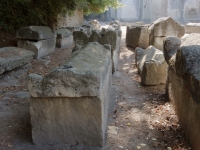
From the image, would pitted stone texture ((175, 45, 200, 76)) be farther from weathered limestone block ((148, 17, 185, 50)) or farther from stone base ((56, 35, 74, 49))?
stone base ((56, 35, 74, 49))

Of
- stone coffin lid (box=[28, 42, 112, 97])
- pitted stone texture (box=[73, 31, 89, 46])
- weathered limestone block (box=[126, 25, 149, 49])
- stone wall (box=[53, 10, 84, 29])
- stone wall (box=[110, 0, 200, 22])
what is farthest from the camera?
stone wall (box=[110, 0, 200, 22])

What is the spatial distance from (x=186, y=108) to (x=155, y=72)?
2126 mm

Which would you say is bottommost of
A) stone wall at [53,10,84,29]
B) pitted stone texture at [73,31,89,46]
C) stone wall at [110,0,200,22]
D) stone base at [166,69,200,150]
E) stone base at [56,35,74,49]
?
stone base at [166,69,200,150]

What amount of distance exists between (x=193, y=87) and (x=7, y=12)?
7055 millimetres

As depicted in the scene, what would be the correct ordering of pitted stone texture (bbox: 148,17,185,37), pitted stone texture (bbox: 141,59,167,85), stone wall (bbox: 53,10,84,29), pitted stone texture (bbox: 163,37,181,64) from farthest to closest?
stone wall (bbox: 53,10,84,29)
pitted stone texture (bbox: 148,17,185,37)
pitted stone texture (bbox: 141,59,167,85)
pitted stone texture (bbox: 163,37,181,64)

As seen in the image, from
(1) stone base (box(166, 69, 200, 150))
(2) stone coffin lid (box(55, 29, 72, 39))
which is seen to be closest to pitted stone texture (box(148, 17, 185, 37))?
(2) stone coffin lid (box(55, 29, 72, 39))

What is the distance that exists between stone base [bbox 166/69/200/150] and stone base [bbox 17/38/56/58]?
14.4 ft

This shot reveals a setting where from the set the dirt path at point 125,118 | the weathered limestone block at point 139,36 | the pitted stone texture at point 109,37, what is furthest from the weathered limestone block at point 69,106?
the weathered limestone block at point 139,36

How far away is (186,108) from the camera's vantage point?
283cm

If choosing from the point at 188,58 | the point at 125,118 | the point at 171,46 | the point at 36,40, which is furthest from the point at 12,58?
the point at 188,58

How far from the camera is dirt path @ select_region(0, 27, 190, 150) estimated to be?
2.78 metres

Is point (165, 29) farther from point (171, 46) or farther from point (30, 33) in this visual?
point (30, 33)

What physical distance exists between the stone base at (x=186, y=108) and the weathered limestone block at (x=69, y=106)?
1.03 metres

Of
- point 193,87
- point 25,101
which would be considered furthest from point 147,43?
point 193,87
